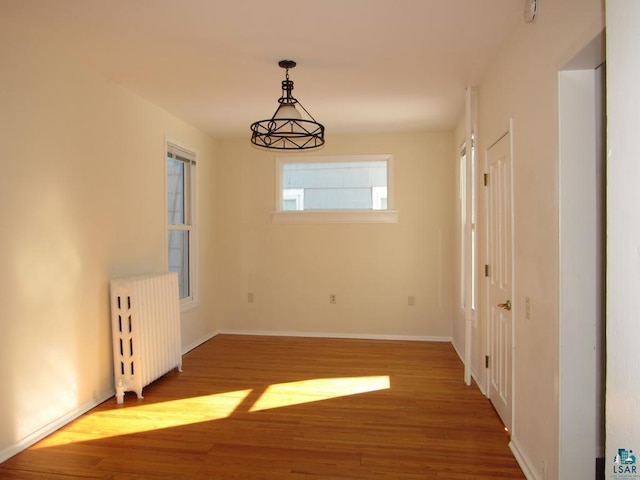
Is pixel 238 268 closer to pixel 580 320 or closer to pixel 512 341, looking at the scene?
pixel 512 341

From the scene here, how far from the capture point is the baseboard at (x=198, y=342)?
201 inches

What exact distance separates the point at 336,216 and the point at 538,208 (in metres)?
3.59

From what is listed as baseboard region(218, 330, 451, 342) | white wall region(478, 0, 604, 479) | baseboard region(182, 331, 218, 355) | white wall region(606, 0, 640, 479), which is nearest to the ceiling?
white wall region(478, 0, 604, 479)

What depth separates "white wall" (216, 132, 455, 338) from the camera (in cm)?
564

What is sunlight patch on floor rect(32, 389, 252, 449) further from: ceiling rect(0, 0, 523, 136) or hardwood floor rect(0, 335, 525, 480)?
ceiling rect(0, 0, 523, 136)

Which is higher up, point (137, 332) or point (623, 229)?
point (623, 229)

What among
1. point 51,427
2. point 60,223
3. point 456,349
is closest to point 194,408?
point 51,427

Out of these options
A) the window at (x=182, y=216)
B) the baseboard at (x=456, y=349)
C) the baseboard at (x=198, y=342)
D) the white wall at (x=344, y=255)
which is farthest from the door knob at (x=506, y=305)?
the baseboard at (x=198, y=342)

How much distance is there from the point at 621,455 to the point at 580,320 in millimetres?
1385

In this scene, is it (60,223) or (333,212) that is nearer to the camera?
(60,223)

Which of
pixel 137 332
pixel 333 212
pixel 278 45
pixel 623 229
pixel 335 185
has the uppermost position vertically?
pixel 278 45

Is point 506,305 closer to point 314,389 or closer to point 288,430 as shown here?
point 288,430

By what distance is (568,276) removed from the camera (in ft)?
6.55

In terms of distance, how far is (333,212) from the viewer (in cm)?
578
